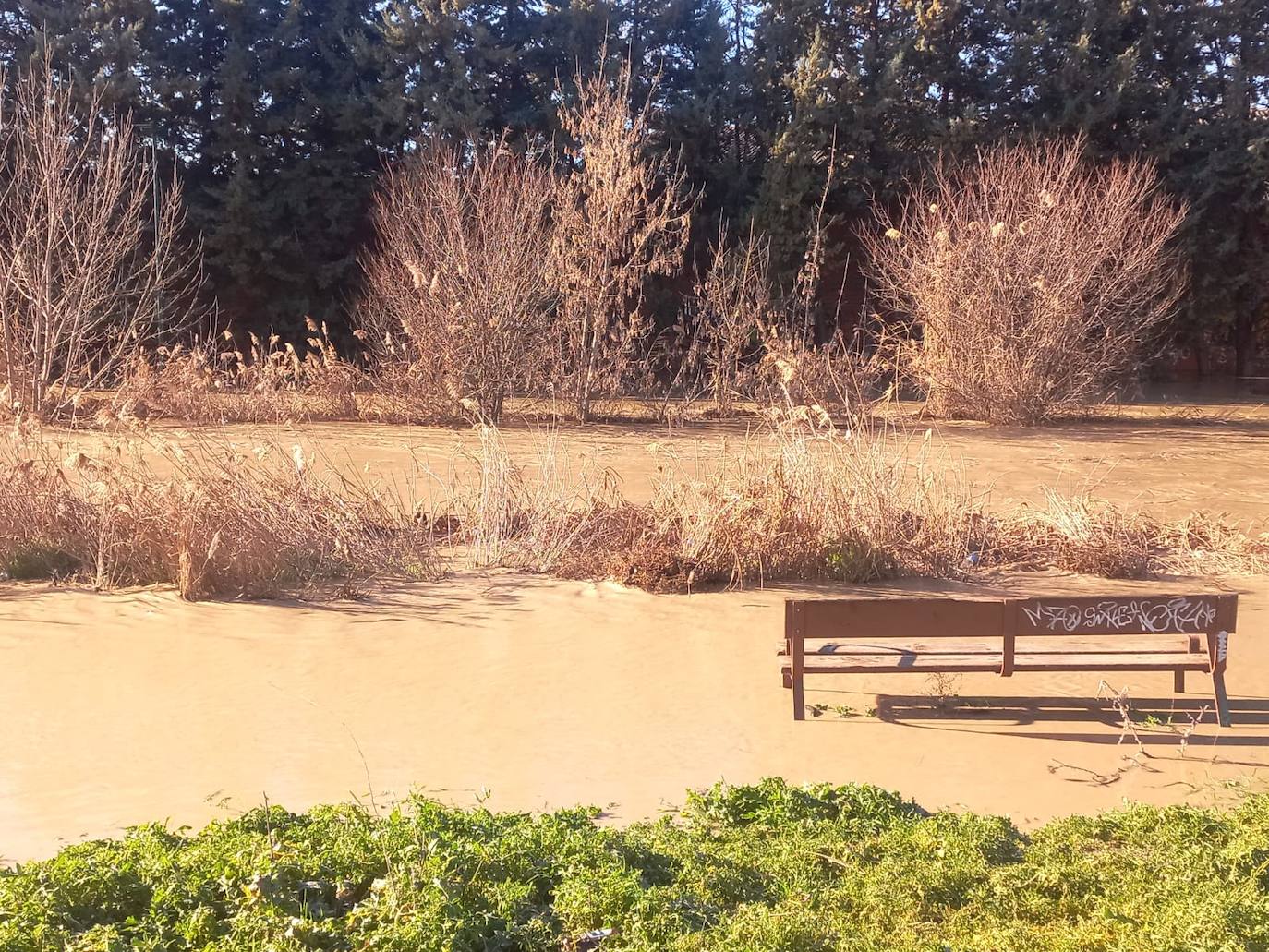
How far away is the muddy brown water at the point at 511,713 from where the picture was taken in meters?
5.10

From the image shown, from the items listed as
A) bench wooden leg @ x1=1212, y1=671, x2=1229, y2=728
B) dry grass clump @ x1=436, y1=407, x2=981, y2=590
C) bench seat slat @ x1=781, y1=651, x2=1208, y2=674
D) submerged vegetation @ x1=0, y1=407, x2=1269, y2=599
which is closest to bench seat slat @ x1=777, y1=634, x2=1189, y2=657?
bench seat slat @ x1=781, y1=651, x2=1208, y2=674

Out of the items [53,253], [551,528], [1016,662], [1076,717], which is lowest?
[1076,717]

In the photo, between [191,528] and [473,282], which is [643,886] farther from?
[473,282]

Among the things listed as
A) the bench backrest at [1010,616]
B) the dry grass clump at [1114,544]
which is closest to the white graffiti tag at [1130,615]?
the bench backrest at [1010,616]

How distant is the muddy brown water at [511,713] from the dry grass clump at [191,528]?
34 centimetres

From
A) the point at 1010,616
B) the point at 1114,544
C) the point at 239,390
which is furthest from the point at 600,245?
the point at 1010,616

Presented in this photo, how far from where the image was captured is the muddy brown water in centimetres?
510

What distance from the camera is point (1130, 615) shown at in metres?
6.04

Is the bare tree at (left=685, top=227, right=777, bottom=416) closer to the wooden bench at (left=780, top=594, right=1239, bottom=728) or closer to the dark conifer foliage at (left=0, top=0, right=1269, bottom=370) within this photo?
the dark conifer foliage at (left=0, top=0, right=1269, bottom=370)

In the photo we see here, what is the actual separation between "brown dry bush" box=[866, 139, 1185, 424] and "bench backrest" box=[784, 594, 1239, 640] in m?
11.7

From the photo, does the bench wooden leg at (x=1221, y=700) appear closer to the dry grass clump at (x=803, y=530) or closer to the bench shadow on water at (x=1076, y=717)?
the bench shadow on water at (x=1076, y=717)

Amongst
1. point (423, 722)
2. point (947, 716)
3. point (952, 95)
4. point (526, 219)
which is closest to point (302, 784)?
A: point (423, 722)

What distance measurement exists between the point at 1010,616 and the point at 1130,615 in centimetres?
64

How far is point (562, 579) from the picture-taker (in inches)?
352
